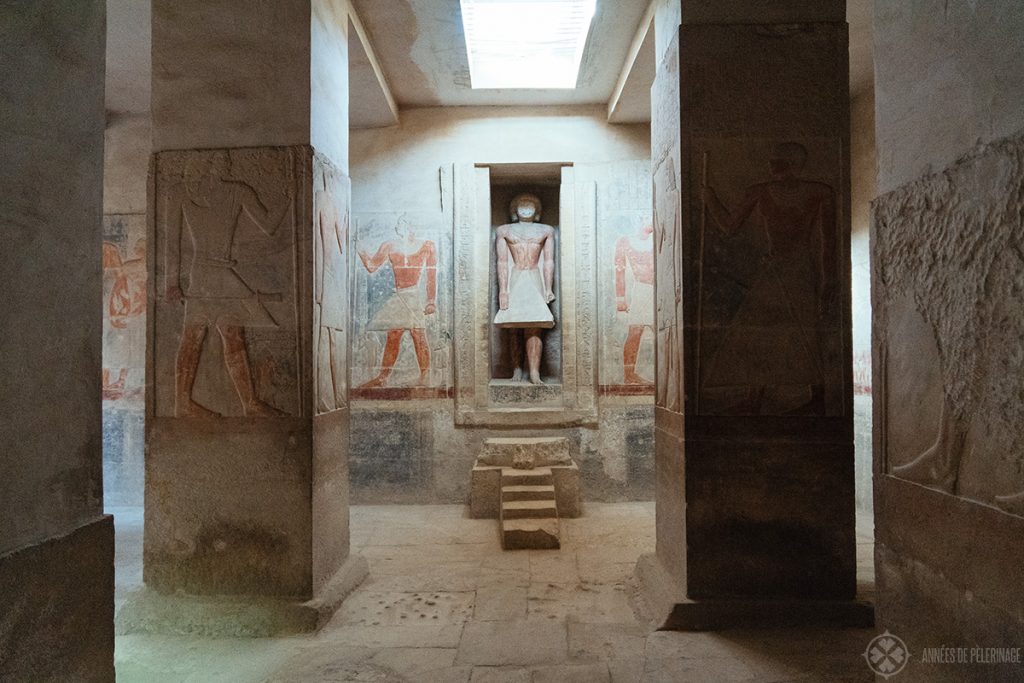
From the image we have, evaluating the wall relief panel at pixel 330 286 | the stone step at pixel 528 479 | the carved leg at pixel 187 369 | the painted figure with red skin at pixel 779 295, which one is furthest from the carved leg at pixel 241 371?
the stone step at pixel 528 479

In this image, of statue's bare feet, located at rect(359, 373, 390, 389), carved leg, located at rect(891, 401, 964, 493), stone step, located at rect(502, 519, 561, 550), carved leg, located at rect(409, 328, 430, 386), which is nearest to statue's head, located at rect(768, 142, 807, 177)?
carved leg, located at rect(891, 401, 964, 493)

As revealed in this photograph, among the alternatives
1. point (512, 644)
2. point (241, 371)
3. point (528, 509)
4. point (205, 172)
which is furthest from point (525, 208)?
point (512, 644)

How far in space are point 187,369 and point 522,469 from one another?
3.38 meters

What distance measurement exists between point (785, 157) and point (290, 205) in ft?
9.05

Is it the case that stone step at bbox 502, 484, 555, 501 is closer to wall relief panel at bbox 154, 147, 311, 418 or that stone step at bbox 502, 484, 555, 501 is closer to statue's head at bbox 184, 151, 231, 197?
wall relief panel at bbox 154, 147, 311, 418

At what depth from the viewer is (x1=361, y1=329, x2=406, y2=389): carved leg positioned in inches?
265

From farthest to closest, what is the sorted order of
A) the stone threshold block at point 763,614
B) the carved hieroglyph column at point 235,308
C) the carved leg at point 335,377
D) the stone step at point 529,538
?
the stone step at point 529,538 → the carved leg at point 335,377 → the carved hieroglyph column at point 235,308 → the stone threshold block at point 763,614

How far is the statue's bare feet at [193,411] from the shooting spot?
349cm

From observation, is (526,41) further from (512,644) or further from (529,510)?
(512,644)

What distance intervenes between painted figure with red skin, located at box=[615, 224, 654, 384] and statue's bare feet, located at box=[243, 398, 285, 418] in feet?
13.8

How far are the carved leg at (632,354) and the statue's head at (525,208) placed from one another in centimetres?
180

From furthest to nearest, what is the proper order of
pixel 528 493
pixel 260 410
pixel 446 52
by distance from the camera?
pixel 446 52 → pixel 528 493 → pixel 260 410

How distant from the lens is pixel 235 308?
137 inches

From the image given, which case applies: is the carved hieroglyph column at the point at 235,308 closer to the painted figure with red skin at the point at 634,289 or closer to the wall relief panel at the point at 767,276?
the wall relief panel at the point at 767,276
